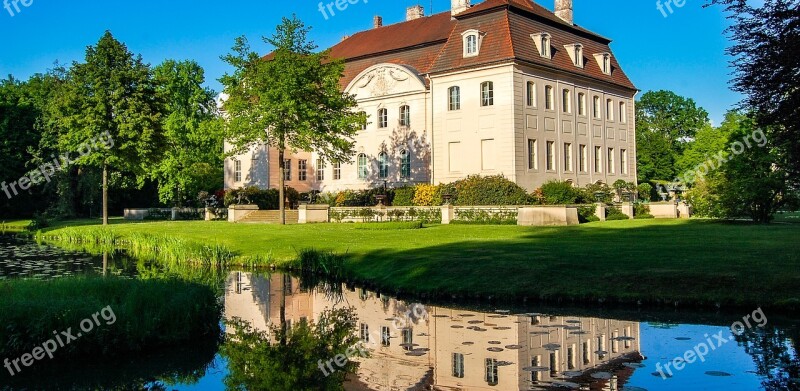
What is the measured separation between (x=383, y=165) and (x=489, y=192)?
1045 centimetres

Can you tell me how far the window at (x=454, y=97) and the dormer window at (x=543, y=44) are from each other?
4.83 metres

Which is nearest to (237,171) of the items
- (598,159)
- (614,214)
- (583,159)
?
(583,159)

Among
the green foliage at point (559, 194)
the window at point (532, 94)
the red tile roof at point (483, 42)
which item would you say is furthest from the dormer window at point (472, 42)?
the green foliage at point (559, 194)

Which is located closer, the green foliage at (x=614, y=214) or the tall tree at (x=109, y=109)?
the green foliage at (x=614, y=214)

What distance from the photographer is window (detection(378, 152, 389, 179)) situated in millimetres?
43875

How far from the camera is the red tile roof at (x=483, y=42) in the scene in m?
38.0

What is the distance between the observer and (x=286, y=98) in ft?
111

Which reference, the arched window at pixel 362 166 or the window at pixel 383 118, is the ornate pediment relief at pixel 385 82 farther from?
the arched window at pixel 362 166

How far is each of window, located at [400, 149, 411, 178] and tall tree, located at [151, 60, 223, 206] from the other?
1777cm

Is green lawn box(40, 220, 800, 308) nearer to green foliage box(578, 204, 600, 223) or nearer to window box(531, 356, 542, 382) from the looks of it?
window box(531, 356, 542, 382)

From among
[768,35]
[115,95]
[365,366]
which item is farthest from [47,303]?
[115,95]

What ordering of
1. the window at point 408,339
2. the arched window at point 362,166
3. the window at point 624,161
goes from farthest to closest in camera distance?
the window at point 624,161 < the arched window at point 362,166 < the window at point 408,339

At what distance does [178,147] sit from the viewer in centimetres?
5606

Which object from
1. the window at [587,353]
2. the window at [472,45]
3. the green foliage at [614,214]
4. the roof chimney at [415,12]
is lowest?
the window at [587,353]
